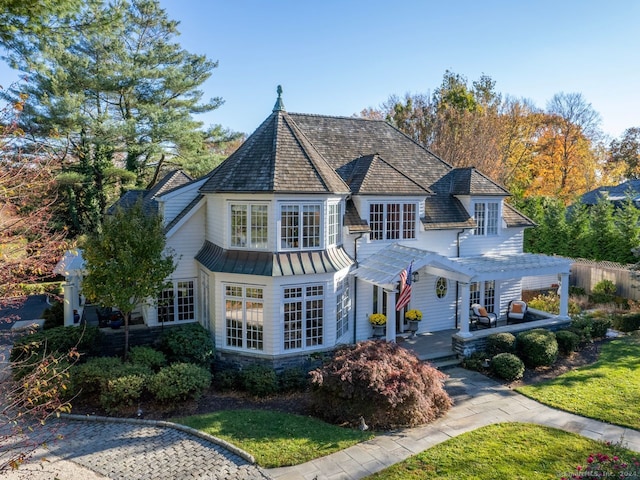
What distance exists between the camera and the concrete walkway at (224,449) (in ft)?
30.9

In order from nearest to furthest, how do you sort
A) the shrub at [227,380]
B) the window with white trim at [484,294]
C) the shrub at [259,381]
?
the shrub at [259,381]
the shrub at [227,380]
the window with white trim at [484,294]

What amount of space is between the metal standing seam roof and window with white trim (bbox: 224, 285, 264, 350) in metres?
4.22

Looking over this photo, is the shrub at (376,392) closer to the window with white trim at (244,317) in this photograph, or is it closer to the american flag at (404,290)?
the american flag at (404,290)

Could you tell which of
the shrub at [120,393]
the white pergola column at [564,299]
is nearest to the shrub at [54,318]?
the shrub at [120,393]

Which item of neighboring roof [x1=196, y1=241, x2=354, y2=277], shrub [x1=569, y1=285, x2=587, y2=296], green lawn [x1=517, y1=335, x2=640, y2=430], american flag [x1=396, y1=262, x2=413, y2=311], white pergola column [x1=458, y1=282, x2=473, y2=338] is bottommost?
green lawn [x1=517, y1=335, x2=640, y2=430]

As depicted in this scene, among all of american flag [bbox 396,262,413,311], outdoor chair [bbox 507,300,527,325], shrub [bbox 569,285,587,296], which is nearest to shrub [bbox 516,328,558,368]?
outdoor chair [bbox 507,300,527,325]

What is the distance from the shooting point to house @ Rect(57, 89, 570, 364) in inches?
577

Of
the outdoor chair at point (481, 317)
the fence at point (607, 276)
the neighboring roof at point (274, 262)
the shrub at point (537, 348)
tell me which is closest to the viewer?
the neighboring roof at point (274, 262)

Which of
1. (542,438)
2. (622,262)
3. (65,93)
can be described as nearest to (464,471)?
(542,438)

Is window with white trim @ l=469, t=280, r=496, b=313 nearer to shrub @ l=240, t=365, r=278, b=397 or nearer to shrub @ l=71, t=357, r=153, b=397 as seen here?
shrub @ l=240, t=365, r=278, b=397

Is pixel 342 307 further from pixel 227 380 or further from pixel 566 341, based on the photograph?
pixel 566 341

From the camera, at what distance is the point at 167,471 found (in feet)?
31.1

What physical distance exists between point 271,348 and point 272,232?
3.91 meters

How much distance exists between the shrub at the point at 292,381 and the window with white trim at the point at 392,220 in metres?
6.64
